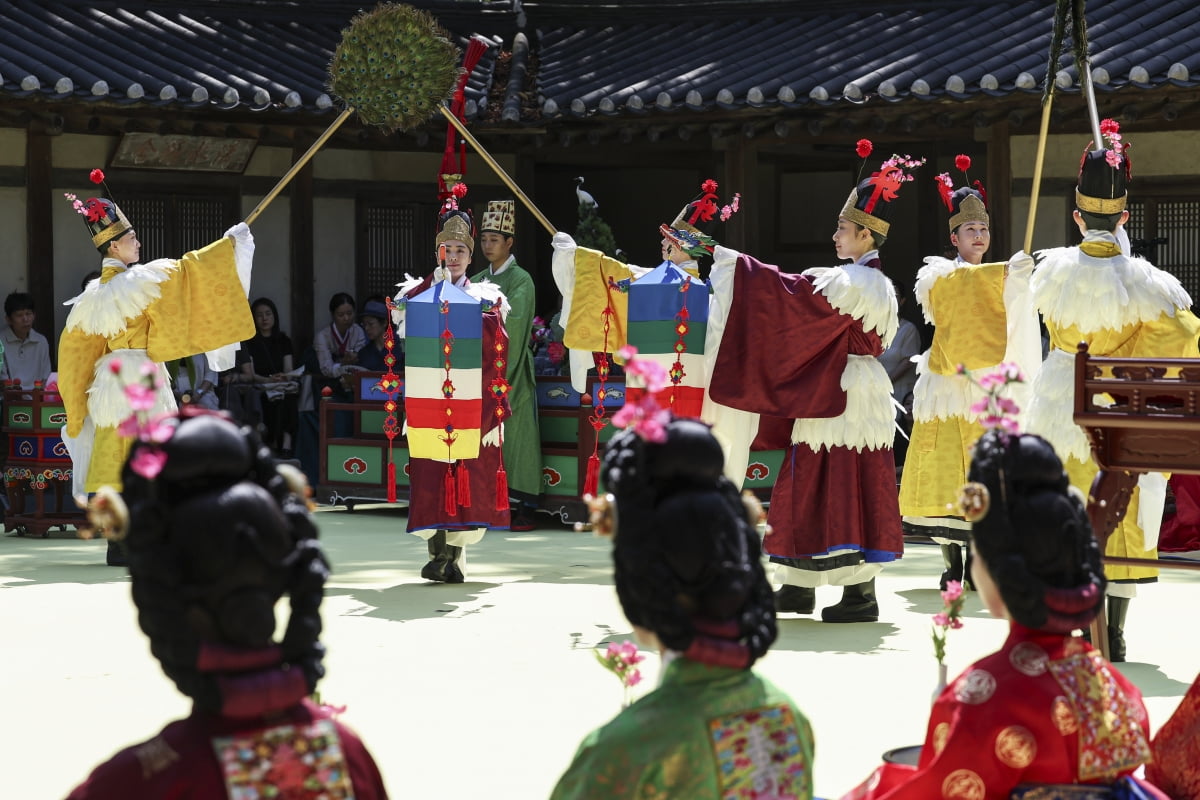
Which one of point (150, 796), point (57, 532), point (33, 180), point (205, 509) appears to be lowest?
point (57, 532)

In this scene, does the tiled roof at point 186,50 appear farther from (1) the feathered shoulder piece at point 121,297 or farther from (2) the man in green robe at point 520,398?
(1) the feathered shoulder piece at point 121,297

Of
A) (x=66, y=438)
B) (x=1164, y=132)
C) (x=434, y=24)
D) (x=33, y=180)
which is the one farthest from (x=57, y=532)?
(x=1164, y=132)

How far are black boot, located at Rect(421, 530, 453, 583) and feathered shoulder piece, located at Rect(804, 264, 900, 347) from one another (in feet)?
7.55

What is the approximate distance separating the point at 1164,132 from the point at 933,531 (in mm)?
5042

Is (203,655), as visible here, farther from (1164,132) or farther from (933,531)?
(1164,132)

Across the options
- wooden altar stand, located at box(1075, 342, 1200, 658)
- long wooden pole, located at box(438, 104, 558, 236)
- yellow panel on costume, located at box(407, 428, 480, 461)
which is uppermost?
long wooden pole, located at box(438, 104, 558, 236)

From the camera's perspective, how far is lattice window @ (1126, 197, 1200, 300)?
438 inches

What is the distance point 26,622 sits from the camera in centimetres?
657

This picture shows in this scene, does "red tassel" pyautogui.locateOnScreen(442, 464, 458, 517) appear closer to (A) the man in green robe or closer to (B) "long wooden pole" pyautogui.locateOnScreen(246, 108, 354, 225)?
(B) "long wooden pole" pyautogui.locateOnScreen(246, 108, 354, 225)

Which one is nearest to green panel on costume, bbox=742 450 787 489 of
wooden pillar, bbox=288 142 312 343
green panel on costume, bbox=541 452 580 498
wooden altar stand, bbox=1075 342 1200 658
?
green panel on costume, bbox=541 452 580 498

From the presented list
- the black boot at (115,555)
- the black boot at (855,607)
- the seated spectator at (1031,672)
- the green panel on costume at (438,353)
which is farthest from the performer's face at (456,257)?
the seated spectator at (1031,672)

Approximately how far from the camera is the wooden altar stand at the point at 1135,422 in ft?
14.0

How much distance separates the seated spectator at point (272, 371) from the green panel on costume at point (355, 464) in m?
1.20

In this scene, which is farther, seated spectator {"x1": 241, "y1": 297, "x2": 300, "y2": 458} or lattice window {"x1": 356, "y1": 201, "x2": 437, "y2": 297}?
lattice window {"x1": 356, "y1": 201, "x2": 437, "y2": 297}
